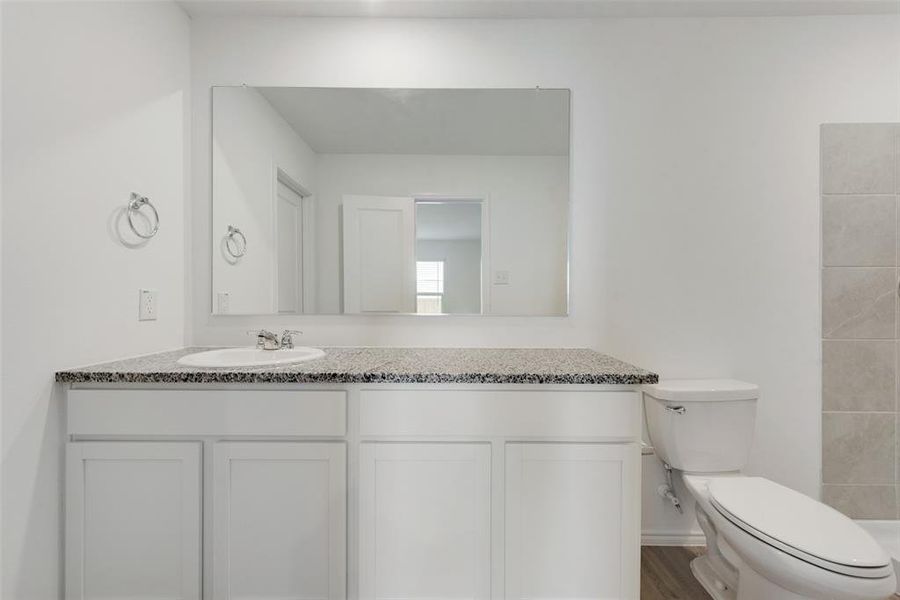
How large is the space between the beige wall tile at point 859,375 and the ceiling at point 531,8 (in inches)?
56.3

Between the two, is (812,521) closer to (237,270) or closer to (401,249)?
(401,249)

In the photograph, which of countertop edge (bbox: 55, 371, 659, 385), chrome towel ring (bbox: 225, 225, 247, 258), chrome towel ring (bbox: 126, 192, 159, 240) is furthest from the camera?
chrome towel ring (bbox: 225, 225, 247, 258)

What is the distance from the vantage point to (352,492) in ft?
4.25

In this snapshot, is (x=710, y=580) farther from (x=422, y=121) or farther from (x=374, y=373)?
(x=422, y=121)

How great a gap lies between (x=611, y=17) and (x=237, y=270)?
1983 mm

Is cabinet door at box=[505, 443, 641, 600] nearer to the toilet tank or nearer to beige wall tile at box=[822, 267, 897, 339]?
Result: the toilet tank

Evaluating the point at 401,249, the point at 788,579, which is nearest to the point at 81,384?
the point at 401,249

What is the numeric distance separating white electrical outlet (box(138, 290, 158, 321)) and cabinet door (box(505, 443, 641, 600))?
1.45 meters

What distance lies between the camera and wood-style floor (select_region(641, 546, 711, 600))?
1594 mm

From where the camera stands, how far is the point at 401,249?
187 cm

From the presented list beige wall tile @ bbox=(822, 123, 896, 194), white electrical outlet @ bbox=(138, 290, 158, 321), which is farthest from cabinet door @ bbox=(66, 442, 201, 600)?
beige wall tile @ bbox=(822, 123, 896, 194)

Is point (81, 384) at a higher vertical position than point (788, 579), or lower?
higher

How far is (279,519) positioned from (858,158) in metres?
2.68

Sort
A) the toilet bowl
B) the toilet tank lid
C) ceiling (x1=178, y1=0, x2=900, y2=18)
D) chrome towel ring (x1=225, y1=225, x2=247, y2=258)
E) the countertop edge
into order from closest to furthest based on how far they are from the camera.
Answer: the toilet bowl → the countertop edge → the toilet tank lid → ceiling (x1=178, y1=0, x2=900, y2=18) → chrome towel ring (x1=225, y1=225, x2=247, y2=258)
